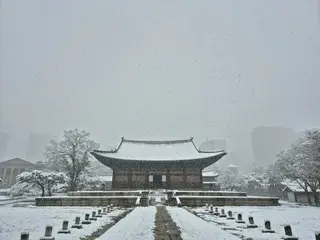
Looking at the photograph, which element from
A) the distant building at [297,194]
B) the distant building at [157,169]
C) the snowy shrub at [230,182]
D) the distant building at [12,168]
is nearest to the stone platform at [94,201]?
the distant building at [157,169]

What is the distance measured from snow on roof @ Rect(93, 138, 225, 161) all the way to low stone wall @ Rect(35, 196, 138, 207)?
1190cm

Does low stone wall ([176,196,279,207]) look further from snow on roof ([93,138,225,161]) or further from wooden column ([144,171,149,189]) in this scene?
wooden column ([144,171,149,189])

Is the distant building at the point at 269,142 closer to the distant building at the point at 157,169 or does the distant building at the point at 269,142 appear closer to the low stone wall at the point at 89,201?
the distant building at the point at 157,169

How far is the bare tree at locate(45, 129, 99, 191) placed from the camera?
3178 cm

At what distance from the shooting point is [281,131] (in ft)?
651

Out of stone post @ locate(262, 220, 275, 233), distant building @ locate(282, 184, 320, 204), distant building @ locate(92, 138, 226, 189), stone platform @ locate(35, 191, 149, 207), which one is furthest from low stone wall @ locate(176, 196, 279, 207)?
distant building @ locate(282, 184, 320, 204)

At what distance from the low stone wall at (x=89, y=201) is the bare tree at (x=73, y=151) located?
12676 millimetres

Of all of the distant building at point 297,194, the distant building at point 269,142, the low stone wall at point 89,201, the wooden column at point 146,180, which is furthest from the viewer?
the distant building at point 269,142

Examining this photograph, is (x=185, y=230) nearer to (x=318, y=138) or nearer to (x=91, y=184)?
(x=318, y=138)

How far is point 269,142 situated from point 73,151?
18127 centimetres

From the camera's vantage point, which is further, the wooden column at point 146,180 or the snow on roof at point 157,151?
the snow on roof at point 157,151

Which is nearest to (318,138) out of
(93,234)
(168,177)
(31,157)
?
(168,177)

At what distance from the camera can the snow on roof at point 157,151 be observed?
109ft

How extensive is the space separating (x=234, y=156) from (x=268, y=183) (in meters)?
130
